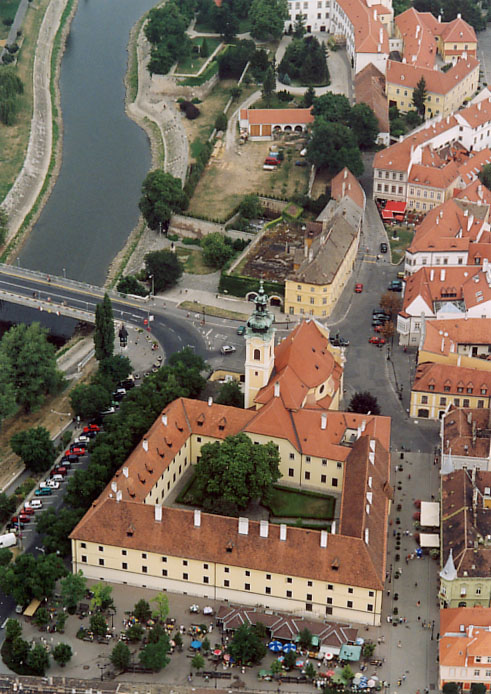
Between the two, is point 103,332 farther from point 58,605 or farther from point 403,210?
point 403,210

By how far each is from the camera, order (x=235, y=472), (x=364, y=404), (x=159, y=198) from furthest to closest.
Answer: (x=159, y=198) < (x=364, y=404) < (x=235, y=472)

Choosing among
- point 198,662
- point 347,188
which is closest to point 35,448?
point 198,662

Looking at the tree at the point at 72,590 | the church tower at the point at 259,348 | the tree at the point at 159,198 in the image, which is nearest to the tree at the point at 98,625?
the tree at the point at 72,590

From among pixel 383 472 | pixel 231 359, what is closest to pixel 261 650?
pixel 383 472

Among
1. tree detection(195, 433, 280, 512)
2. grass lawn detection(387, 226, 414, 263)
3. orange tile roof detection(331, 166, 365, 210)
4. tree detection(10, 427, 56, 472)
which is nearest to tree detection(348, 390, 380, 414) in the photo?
tree detection(195, 433, 280, 512)

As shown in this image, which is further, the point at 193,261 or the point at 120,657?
the point at 193,261

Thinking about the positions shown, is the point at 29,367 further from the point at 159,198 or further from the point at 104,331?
the point at 159,198
